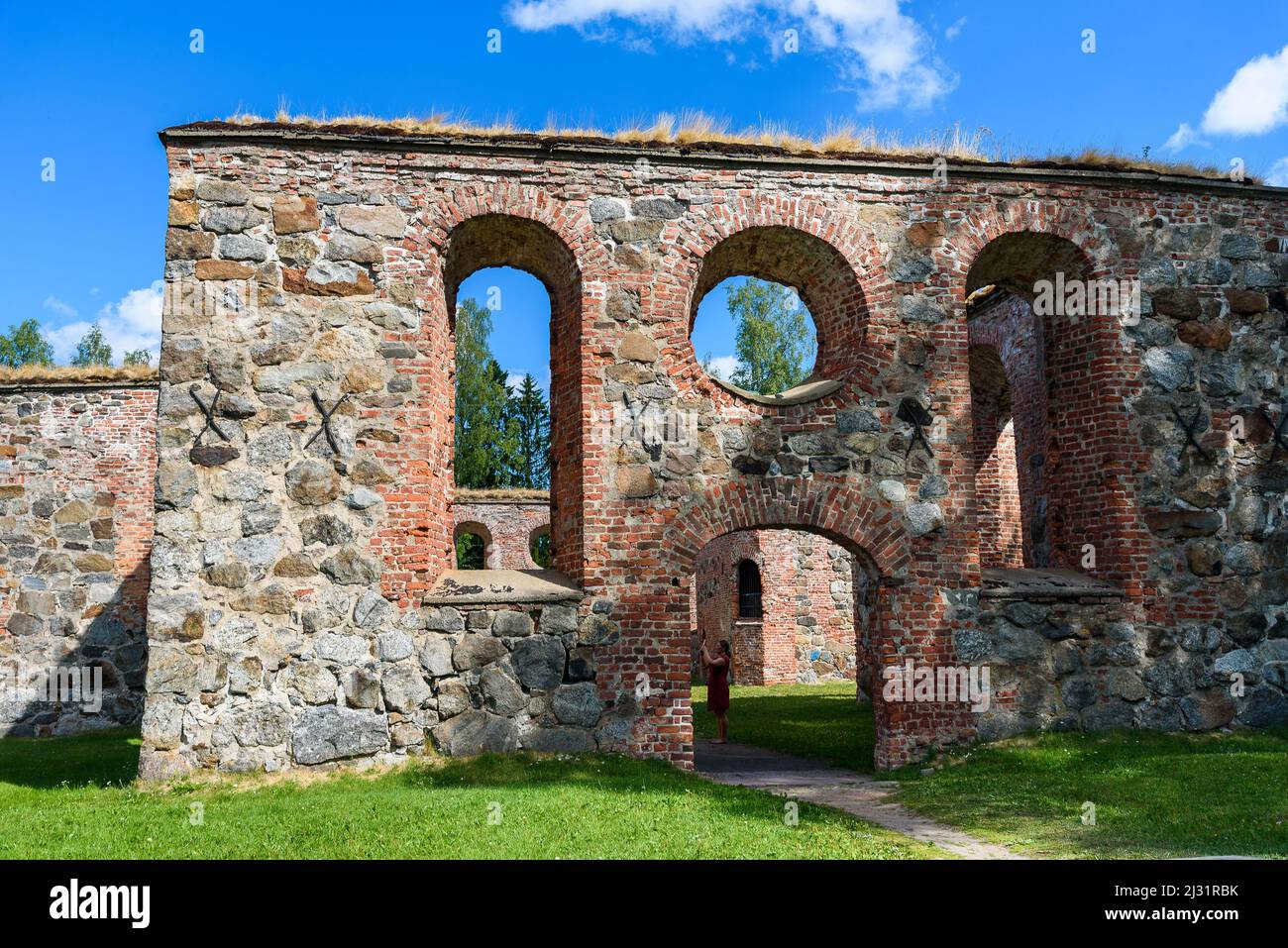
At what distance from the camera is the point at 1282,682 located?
9.87 metres

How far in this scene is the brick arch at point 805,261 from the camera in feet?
31.1

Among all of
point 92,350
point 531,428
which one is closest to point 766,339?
point 531,428

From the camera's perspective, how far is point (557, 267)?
9734 mm

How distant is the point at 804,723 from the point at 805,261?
21.9 ft

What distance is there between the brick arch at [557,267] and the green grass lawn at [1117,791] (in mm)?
3917

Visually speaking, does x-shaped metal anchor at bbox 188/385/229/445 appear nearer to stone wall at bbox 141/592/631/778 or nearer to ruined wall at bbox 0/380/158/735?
stone wall at bbox 141/592/631/778

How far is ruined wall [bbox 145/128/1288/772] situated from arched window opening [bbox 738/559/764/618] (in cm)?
1226

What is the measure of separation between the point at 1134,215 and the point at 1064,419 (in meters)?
2.28

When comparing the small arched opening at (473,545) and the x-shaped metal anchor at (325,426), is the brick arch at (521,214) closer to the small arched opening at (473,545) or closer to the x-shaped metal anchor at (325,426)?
the x-shaped metal anchor at (325,426)

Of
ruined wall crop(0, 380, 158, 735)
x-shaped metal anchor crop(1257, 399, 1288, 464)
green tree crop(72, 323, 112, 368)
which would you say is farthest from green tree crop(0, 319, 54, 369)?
x-shaped metal anchor crop(1257, 399, 1288, 464)

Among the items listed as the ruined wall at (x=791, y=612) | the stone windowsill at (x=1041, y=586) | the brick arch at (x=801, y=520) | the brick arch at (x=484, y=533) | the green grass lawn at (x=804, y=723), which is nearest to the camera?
the brick arch at (x=801, y=520)

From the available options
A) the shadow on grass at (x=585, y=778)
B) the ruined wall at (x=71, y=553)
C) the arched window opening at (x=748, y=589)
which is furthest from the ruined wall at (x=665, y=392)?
the arched window opening at (x=748, y=589)

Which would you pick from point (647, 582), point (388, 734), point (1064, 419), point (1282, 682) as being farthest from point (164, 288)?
point (1282, 682)

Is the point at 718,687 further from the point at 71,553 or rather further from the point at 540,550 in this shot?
the point at 540,550
